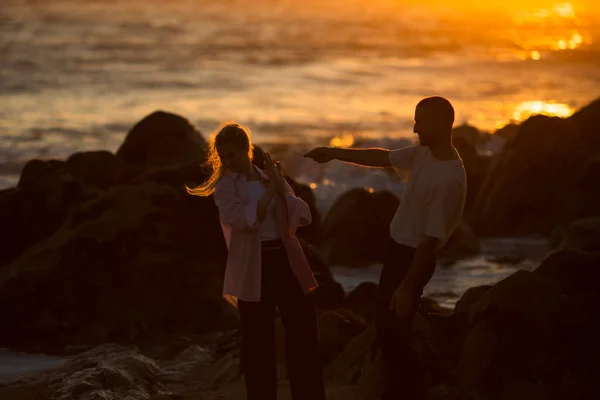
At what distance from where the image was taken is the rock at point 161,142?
1228 cm

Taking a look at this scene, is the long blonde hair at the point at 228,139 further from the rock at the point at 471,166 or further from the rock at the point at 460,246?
the rock at the point at 471,166

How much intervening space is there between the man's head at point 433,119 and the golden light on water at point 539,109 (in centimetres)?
2485

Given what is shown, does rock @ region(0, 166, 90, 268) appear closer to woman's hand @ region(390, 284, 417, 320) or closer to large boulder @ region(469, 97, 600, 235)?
large boulder @ region(469, 97, 600, 235)

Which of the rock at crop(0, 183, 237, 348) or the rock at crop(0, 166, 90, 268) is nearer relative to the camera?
the rock at crop(0, 183, 237, 348)

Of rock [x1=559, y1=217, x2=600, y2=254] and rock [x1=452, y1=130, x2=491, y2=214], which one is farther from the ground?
rock [x1=452, y1=130, x2=491, y2=214]

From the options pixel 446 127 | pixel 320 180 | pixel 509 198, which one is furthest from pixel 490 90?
pixel 446 127

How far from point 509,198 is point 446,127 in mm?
9474

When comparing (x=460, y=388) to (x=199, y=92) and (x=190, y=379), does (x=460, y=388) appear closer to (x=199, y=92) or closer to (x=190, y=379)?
(x=190, y=379)

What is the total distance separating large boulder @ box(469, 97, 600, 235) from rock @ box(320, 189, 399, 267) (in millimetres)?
1882

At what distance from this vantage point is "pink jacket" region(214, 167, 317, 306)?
5855 mm

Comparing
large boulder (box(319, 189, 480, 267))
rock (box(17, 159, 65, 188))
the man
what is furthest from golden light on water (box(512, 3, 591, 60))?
the man

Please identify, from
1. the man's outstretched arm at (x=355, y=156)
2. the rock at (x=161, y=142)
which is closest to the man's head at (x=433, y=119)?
the man's outstretched arm at (x=355, y=156)

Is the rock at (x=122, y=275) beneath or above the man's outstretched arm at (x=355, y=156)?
beneath

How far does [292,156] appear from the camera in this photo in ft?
83.1
